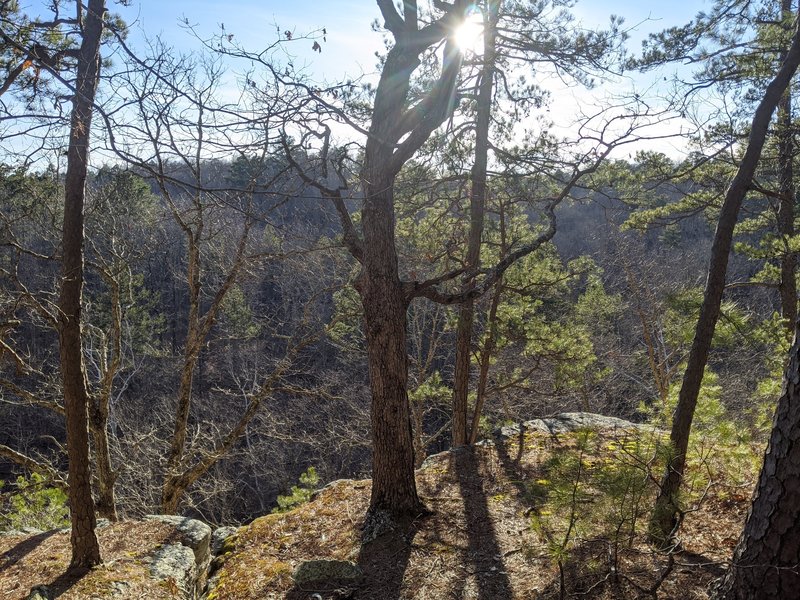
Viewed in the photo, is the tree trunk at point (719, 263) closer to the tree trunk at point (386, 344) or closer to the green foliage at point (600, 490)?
the green foliage at point (600, 490)

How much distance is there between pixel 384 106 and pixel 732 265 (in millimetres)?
20706

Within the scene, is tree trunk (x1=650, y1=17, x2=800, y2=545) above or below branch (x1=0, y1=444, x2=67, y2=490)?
above

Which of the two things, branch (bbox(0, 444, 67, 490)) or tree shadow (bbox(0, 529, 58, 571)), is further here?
branch (bbox(0, 444, 67, 490))

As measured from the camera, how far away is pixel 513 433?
7.52m

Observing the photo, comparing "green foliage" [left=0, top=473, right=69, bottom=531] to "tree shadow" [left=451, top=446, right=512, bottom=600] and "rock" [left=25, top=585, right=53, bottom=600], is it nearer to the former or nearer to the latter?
"rock" [left=25, top=585, right=53, bottom=600]

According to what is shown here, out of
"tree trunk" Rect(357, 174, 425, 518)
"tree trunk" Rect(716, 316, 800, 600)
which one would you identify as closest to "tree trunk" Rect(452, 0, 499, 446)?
"tree trunk" Rect(357, 174, 425, 518)

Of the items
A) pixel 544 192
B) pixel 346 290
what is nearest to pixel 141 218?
pixel 346 290

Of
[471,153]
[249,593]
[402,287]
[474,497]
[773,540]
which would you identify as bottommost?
[249,593]

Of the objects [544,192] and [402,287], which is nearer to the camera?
[402,287]

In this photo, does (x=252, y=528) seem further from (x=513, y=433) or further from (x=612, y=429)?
(x=612, y=429)

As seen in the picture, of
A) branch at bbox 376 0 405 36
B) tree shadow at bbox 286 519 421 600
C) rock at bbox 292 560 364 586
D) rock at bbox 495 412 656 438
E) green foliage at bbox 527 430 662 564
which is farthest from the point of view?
rock at bbox 495 412 656 438

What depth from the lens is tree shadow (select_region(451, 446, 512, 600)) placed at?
143 inches

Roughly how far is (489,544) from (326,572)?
50.2 inches

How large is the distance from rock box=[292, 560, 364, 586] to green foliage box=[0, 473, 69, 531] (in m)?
4.26
